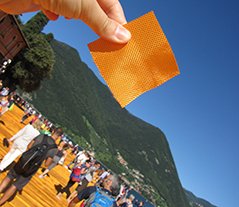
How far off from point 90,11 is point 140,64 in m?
0.37

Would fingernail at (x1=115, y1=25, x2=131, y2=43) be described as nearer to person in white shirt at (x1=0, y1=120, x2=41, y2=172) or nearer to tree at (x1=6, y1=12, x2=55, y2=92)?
person in white shirt at (x1=0, y1=120, x2=41, y2=172)

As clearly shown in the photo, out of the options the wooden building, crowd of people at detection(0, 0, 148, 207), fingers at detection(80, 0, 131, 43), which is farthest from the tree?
fingers at detection(80, 0, 131, 43)

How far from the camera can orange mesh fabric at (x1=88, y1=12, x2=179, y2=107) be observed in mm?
1896

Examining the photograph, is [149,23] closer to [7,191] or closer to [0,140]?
[7,191]

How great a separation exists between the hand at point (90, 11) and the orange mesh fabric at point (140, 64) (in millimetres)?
81

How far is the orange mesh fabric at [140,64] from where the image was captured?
1.90 metres

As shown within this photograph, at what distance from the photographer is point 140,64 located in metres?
1.91

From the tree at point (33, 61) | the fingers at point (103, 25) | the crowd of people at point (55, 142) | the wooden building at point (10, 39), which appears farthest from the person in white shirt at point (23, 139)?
the tree at point (33, 61)

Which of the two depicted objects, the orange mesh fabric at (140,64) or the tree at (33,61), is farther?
the tree at (33,61)

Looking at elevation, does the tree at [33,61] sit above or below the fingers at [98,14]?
above

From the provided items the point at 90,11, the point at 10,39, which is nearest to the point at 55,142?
the point at 90,11

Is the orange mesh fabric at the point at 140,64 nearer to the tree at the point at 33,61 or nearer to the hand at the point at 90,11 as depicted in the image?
the hand at the point at 90,11

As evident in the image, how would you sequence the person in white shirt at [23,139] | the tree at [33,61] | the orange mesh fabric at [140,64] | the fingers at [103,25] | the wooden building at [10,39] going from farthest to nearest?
the tree at [33,61]
the wooden building at [10,39]
the person in white shirt at [23,139]
the orange mesh fabric at [140,64]
the fingers at [103,25]

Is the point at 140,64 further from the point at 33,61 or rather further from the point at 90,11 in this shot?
the point at 33,61
